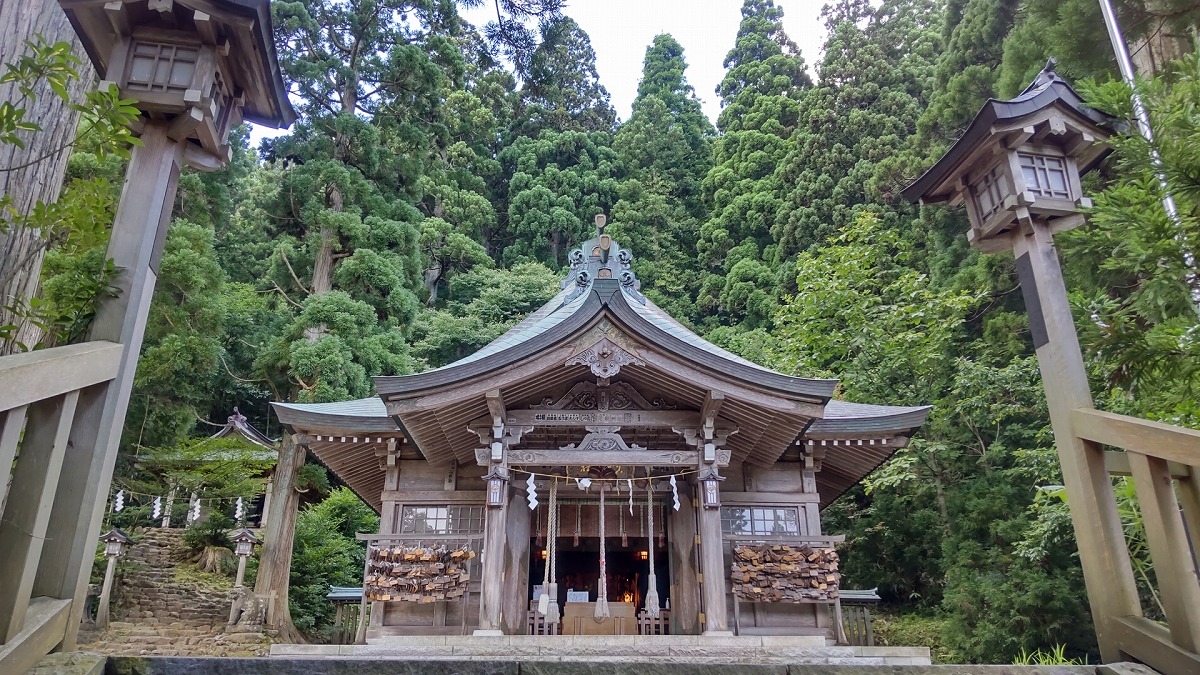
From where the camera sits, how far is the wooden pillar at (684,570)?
9.48 meters

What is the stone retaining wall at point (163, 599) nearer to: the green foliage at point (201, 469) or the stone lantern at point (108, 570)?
the stone lantern at point (108, 570)

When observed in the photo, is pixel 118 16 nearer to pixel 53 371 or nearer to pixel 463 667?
pixel 53 371

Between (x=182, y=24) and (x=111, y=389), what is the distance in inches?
83.2

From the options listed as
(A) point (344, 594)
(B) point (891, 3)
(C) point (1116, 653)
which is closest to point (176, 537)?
(A) point (344, 594)

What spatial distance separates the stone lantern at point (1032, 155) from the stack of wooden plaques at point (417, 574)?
6816mm

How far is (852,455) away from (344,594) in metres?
8.67

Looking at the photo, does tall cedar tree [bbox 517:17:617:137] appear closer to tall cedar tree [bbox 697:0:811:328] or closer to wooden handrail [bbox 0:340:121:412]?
tall cedar tree [bbox 697:0:811:328]

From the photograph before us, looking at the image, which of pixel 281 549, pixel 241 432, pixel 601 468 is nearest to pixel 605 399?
pixel 601 468

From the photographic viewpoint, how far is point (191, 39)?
4.07 meters

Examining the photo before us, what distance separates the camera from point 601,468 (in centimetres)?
985

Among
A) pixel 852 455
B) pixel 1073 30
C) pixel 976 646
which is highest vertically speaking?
pixel 1073 30

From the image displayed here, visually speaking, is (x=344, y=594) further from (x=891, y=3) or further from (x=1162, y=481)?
(x=891, y=3)

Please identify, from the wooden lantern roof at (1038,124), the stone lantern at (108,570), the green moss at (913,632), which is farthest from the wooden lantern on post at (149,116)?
the stone lantern at (108,570)

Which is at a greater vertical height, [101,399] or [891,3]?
[891,3]
